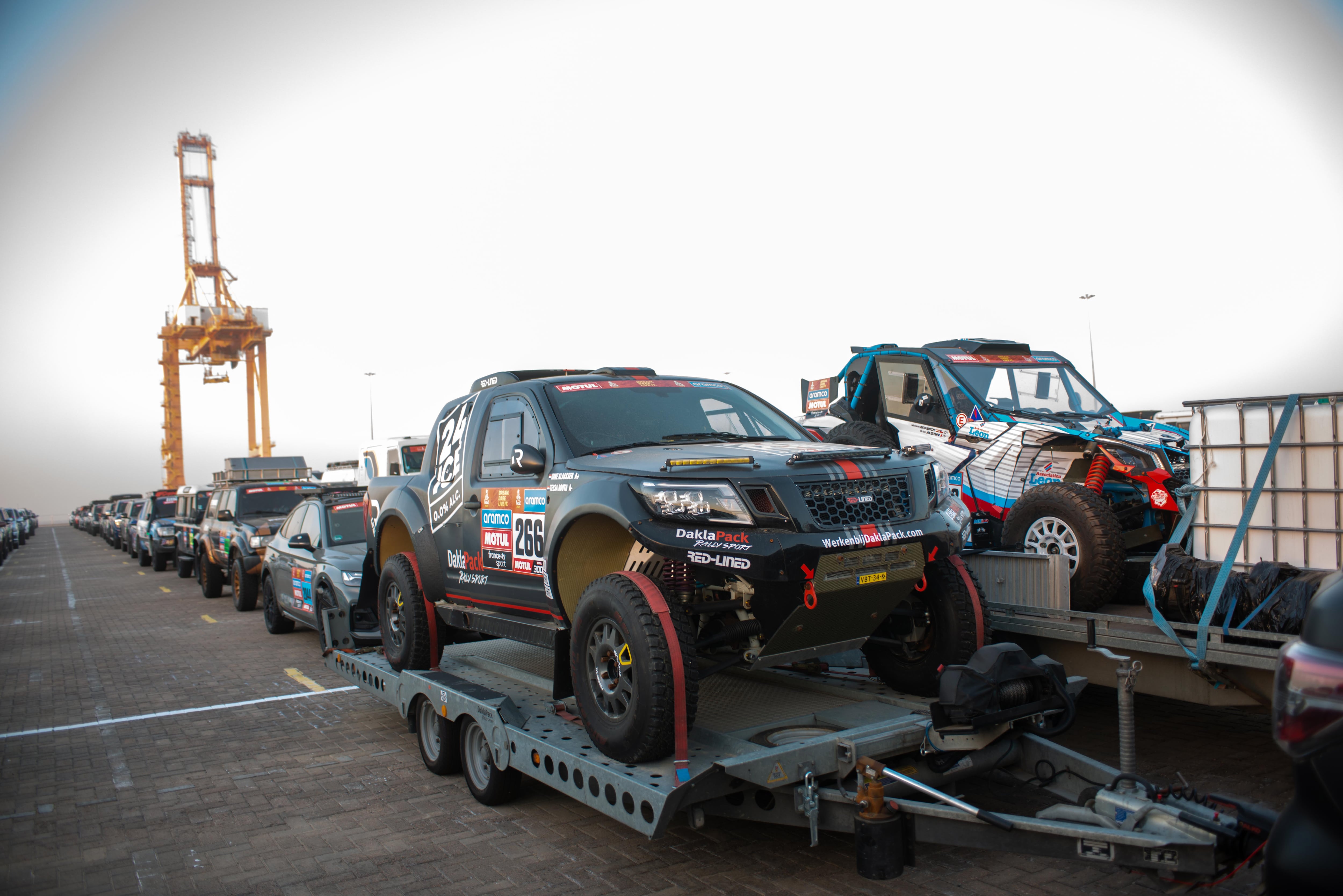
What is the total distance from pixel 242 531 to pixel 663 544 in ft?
39.6

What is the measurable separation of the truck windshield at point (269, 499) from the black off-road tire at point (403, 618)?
9.15 meters

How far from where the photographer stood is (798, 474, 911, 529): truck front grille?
164 inches

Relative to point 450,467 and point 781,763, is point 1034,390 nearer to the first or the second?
point 450,467

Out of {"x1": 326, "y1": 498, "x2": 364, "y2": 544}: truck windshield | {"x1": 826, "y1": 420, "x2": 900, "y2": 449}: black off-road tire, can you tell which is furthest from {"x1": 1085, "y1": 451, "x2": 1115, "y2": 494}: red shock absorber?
{"x1": 326, "y1": 498, "x2": 364, "y2": 544}: truck windshield

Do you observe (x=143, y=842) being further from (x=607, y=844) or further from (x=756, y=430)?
(x=756, y=430)

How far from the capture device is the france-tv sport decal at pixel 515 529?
16.5ft

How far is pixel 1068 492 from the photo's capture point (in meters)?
6.14

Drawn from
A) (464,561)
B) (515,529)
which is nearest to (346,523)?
(464,561)

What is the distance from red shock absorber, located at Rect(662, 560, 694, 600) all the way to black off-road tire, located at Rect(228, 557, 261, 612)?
37.9 feet

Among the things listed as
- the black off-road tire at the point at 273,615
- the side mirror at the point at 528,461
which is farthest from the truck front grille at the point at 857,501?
the black off-road tire at the point at 273,615

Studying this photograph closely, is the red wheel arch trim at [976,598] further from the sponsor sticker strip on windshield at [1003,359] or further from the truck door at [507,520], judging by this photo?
the sponsor sticker strip on windshield at [1003,359]

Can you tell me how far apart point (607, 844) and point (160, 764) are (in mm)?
3562

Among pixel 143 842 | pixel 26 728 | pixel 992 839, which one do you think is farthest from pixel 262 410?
pixel 992 839

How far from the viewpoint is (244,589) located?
14117 mm
